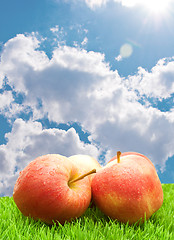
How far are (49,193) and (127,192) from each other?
0.79m

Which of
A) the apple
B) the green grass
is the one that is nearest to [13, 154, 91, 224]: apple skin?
the green grass

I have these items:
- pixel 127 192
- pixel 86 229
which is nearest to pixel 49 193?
pixel 86 229

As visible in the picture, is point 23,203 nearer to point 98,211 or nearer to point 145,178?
point 98,211

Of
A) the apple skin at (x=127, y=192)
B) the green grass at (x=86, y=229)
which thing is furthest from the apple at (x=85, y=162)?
the green grass at (x=86, y=229)

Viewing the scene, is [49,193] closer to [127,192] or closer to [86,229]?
[86,229]

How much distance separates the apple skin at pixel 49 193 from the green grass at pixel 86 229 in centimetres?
11

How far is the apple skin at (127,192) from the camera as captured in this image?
2.56m

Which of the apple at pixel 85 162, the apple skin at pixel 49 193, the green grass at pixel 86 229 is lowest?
the green grass at pixel 86 229

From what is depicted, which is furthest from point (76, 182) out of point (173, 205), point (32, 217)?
point (173, 205)

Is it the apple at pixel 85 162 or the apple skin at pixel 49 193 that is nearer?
the apple skin at pixel 49 193

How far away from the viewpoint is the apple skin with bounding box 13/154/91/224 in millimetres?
2439

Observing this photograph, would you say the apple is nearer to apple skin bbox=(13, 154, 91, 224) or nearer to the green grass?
apple skin bbox=(13, 154, 91, 224)

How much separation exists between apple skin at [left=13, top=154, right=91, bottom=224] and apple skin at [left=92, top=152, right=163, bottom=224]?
0.67 ft

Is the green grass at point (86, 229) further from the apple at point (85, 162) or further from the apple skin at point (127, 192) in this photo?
the apple at point (85, 162)
